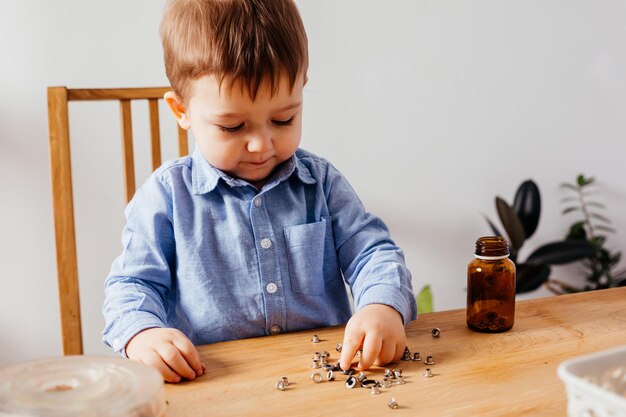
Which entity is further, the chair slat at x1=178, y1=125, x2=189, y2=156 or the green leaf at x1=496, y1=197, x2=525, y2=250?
A: the green leaf at x1=496, y1=197, x2=525, y2=250

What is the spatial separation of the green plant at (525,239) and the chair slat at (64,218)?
4.82ft

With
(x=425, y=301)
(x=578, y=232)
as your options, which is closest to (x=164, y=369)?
(x=425, y=301)

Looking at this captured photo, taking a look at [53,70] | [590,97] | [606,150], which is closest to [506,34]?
[590,97]

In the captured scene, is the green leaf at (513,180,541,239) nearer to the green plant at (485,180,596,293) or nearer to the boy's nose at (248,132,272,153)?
the green plant at (485,180,596,293)

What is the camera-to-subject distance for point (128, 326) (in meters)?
0.99

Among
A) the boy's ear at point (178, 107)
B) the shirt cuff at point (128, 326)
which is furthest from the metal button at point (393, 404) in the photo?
the boy's ear at point (178, 107)

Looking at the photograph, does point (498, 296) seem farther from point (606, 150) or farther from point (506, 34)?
point (606, 150)

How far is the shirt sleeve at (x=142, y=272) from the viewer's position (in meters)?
1.01

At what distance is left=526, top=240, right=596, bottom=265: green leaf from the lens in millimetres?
2496

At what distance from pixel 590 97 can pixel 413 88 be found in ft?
2.44

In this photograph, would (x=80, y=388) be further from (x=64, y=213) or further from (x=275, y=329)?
(x=64, y=213)

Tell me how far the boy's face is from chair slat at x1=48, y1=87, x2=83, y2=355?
430 mm

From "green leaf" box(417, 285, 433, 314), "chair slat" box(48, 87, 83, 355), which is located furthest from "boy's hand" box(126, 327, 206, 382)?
"green leaf" box(417, 285, 433, 314)

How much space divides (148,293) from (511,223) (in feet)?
5.50
